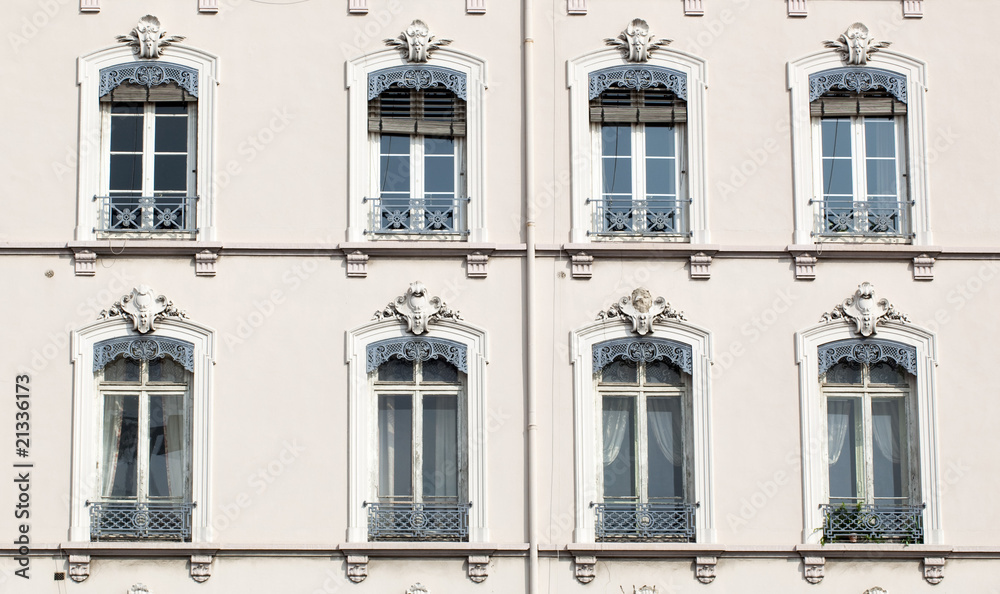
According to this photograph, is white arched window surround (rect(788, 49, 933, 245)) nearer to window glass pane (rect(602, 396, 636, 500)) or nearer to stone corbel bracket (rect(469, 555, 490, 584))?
window glass pane (rect(602, 396, 636, 500))

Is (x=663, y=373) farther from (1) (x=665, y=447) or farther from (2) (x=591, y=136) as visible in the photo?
(2) (x=591, y=136)

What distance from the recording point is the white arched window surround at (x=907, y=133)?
19.8m

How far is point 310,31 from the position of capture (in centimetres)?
2009

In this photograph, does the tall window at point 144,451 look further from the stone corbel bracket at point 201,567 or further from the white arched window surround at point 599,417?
the white arched window surround at point 599,417

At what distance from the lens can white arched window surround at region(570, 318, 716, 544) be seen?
1895cm

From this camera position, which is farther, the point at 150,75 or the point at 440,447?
the point at 150,75

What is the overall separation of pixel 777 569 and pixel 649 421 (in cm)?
251

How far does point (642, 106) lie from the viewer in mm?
20219

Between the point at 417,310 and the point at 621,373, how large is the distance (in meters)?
2.85

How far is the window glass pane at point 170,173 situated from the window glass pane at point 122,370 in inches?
92.6

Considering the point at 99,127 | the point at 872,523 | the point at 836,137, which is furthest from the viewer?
the point at 836,137

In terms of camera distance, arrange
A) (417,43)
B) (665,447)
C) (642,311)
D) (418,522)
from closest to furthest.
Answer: (418,522) → (642,311) → (665,447) → (417,43)

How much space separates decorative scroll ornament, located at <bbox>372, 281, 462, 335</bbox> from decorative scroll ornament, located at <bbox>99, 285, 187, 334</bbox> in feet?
8.88

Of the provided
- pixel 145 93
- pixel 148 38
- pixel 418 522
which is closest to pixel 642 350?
pixel 418 522
